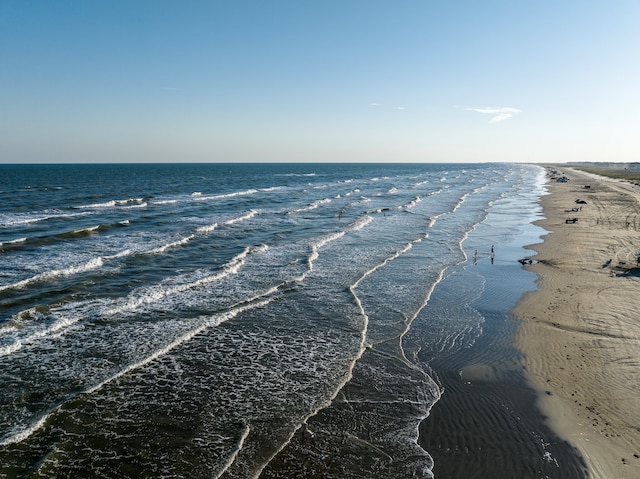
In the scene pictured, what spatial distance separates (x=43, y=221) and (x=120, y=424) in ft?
105

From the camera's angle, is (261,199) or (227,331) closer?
(227,331)

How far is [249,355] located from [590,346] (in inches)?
404

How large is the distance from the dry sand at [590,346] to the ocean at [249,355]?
1.99ft

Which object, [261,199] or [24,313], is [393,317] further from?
[261,199]

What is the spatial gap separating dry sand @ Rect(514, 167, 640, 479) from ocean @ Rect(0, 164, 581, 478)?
1.99ft

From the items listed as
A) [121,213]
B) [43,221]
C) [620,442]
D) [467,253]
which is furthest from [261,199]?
[620,442]

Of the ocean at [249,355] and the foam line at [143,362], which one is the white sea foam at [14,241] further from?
the foam line at [143,362]

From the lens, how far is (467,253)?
87.3ft

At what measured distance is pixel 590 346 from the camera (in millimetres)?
13039

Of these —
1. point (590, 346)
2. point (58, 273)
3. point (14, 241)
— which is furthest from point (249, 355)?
point (14, 241)

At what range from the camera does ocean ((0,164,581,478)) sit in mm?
8508

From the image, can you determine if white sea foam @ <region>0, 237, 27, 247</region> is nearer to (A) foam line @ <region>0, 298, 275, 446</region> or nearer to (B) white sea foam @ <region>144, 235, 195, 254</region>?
(B) white sea foam @ <region>144, 235, 195, 254</region>

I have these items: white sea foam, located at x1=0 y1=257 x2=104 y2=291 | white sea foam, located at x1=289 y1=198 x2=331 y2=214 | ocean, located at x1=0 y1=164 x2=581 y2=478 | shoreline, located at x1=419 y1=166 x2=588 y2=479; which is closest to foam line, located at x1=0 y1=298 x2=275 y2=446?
ocean, located at x1=0 y1=164 x2=581 y2=478

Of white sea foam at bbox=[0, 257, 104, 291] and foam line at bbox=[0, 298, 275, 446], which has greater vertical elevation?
white sea foam at bbox=[0, 257, 104, 291]
